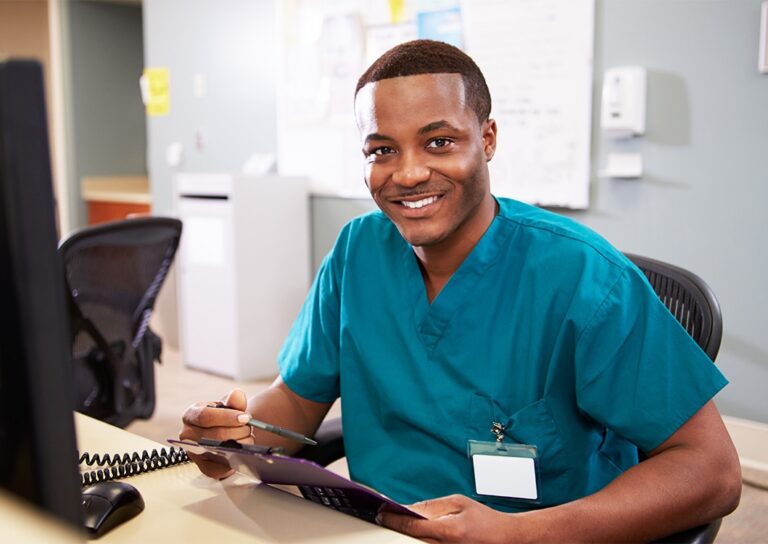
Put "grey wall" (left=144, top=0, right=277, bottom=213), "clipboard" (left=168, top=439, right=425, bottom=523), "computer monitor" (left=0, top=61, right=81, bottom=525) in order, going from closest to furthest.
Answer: "computer monitor" (left=0, top=61, right=81, bottom=525), "clipboard" (left=168, top=439, right=425, bottom=523), "grey wall" (left=144, top=0, right=277, bottom=213)

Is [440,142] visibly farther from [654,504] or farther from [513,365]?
[654,504]

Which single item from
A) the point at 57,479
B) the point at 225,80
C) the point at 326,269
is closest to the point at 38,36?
the point at 225,80

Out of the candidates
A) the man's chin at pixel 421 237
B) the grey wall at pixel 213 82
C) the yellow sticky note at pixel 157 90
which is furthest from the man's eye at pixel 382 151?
the yellow sticky note at pixel 157 90

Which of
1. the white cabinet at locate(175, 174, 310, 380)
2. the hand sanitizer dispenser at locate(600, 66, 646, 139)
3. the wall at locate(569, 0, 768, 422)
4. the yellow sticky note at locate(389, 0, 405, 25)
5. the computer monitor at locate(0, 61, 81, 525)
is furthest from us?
the white cabinet at locate(175, 174, 310, 380)

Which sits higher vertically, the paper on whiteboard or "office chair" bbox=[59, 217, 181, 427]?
the paper on whiteboard

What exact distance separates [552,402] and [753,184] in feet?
6.09

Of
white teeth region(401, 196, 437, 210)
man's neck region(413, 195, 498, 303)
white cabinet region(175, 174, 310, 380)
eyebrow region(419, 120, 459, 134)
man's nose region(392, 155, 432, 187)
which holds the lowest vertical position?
white cabinet region(175, 174, 310, 380)

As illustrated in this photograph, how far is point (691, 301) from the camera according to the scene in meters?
1.10

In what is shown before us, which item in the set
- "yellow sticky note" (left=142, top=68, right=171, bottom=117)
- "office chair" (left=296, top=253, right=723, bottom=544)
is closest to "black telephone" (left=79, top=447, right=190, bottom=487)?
"office chair" (left=296, top=253, right=723, bottom=544)

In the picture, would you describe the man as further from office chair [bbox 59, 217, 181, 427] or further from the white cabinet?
the white cabinet

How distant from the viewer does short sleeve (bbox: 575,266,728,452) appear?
0.94 m

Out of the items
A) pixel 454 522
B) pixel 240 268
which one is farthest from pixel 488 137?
pixel 240 268

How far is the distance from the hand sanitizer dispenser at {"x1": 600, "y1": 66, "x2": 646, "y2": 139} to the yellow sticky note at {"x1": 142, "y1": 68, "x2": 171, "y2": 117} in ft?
9.52

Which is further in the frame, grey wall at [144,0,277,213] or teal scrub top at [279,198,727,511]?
grey wall at [144,0,277,213]
